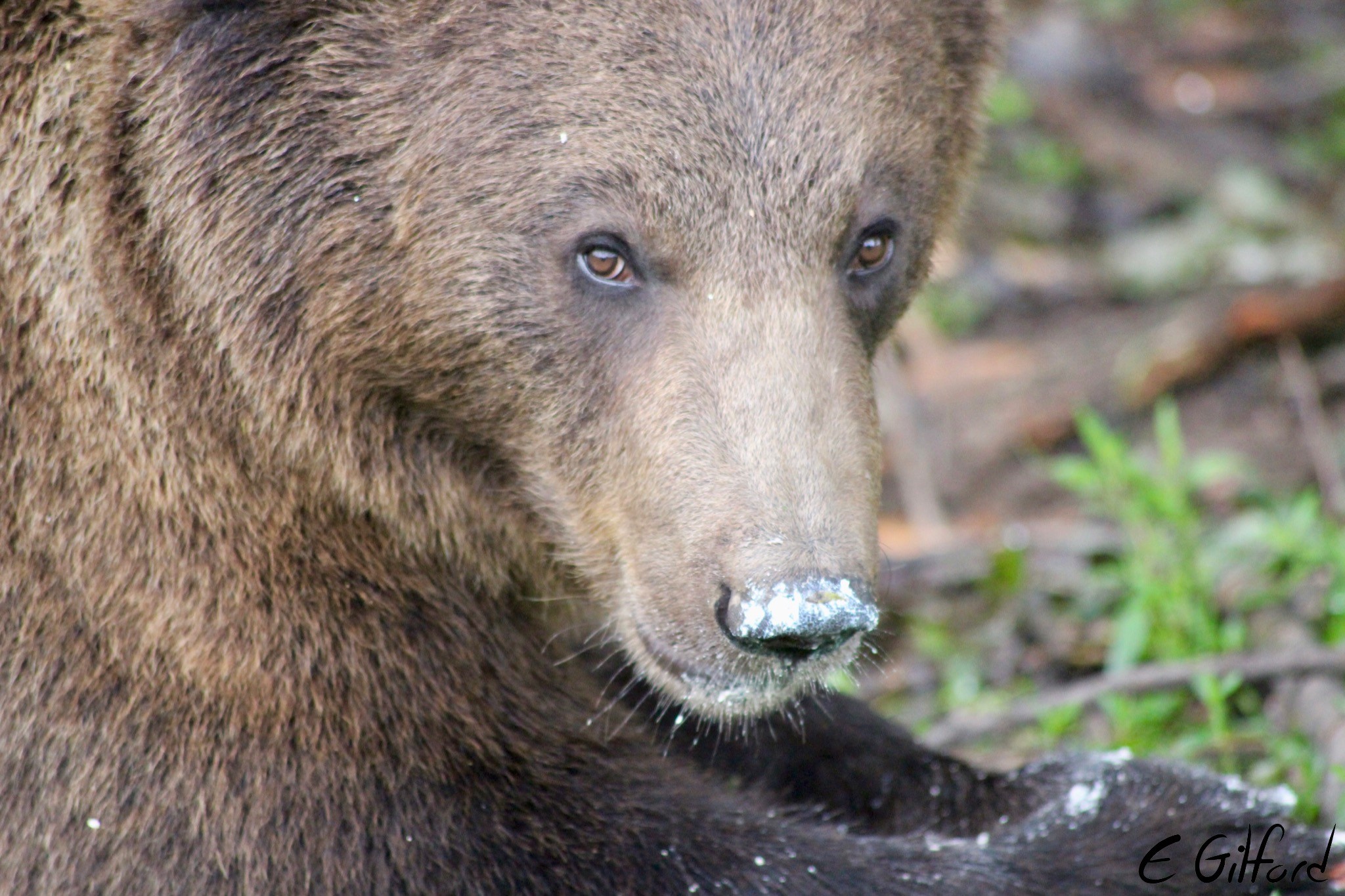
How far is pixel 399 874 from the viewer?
12.4ft

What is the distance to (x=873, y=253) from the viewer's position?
4055 mm

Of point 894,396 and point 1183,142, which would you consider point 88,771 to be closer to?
point 894,396

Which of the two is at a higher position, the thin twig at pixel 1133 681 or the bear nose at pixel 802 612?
the bear nose at pixel 802 612

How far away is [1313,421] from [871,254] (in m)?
3.41

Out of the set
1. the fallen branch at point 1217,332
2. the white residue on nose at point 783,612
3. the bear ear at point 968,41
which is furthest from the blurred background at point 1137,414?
the white residue on nose at point 783,612

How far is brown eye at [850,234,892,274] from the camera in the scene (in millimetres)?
4020

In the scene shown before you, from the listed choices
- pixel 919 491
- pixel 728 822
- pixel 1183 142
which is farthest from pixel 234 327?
pixel 1183 142

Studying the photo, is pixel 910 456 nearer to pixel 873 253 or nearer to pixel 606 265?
pixel 873 253

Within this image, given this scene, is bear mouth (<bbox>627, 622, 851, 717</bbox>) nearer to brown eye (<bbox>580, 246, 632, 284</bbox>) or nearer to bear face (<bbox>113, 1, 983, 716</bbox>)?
bear face (<bbox>113, 1, 983, 716</bbox>)

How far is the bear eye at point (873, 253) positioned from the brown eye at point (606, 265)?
593 millimetres

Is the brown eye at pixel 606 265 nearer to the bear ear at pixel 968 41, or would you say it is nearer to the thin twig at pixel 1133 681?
the bear ear at pixel 968 41

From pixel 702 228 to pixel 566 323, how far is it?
14.9 inches

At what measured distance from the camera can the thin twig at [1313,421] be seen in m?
6.36

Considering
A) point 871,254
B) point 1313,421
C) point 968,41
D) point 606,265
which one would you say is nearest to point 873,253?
point 871,254
